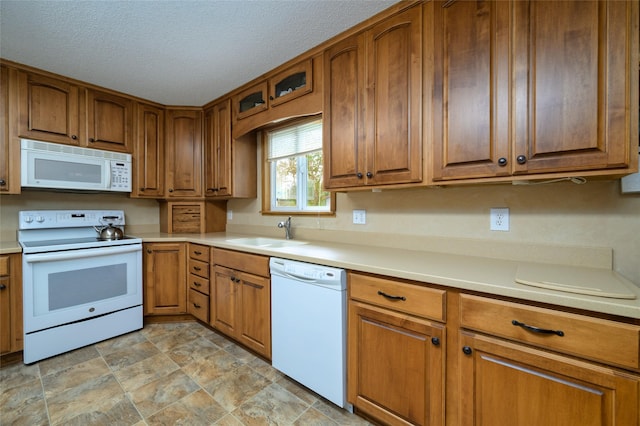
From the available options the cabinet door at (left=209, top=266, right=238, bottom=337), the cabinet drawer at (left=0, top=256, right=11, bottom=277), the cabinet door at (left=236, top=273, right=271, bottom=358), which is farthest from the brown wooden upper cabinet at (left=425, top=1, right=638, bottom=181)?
the cabinet drawer at (left=0, top=256, right=11, bottom=277)

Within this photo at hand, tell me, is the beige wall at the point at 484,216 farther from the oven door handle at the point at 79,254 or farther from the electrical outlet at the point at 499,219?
the oven door handle at the point at 79,254

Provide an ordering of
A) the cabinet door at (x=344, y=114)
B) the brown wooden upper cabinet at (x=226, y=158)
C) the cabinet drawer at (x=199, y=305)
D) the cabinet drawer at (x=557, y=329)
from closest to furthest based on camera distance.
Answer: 1. the cabinet drawer at (x=557, y=329)
2. the cabinet door at (x=344, y=114)
3. the cabinet drawer at (x=199, y=305)
4. the brown wooden upper cabinet at (x=226, y=158)

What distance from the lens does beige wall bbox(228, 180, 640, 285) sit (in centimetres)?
120

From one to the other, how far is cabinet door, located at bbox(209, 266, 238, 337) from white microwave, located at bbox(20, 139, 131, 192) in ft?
4.51

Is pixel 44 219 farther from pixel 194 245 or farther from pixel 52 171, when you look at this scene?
pixel 194 245

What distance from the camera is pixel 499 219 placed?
1.47 m

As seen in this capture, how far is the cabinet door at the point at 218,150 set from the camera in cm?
273

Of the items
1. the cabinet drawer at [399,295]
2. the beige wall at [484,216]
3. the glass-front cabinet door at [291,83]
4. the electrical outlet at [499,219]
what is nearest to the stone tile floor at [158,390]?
the cabinet drawer at [399,295]

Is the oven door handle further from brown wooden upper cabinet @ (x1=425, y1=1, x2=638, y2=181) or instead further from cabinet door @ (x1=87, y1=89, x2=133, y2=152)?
brown wooden upper cabinet @ (x1=425, y1=1, x2=638, y2=181)

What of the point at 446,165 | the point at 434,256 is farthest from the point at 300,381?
the point at 446,165

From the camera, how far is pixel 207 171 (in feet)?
9.76

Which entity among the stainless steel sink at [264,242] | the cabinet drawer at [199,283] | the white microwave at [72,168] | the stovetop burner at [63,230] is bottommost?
the cabinet drawer at [199,283]

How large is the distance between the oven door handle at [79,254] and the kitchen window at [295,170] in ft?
4.12

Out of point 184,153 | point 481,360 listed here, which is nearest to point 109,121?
point 184,153
